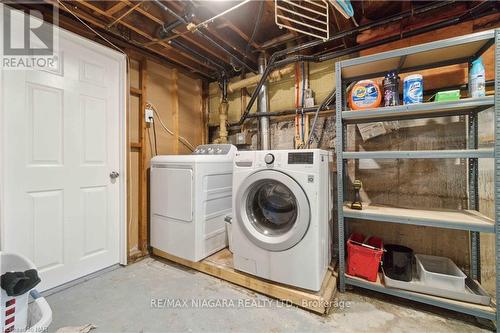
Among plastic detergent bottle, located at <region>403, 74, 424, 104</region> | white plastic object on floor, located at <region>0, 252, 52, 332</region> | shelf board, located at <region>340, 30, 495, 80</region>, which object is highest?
shelf board, located at <region>340, 30, 495, 80</region>

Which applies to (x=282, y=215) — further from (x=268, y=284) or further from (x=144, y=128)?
(x=144, y=128)

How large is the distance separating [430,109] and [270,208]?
136 centimetres

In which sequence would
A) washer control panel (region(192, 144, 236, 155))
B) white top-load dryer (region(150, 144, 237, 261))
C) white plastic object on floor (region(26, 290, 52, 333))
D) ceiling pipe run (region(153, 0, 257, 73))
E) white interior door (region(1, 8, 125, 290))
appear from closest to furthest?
1. white plastic object on floor (region(26, 290, 52, 333))
2. white interior door (region(1, 8, 125, 290))
3. ceiling pipe run (region(153, 0, 257, 73))
4. white top-load dryer (region(150, 144, 237, 261))
5. washer control panel (region(192, 144, 236, 155))

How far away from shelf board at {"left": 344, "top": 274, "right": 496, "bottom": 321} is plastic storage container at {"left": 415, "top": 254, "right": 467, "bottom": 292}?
0.09m

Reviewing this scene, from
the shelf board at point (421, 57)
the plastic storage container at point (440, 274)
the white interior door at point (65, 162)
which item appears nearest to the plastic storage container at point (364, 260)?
the plastic storage container at point (440, 274)

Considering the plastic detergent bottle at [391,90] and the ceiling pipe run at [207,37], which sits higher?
the ceiling pipe run at [207,37]

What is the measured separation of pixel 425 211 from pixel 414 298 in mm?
634

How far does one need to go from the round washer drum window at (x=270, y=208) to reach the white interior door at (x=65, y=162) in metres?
1.42

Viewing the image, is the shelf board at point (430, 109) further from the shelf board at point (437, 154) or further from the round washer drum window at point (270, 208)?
the round washer drum window at point (270, 208)

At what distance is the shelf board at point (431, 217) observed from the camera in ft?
4.58

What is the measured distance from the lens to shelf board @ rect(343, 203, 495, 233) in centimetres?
140

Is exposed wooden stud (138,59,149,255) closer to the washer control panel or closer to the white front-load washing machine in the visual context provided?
the washer control panel

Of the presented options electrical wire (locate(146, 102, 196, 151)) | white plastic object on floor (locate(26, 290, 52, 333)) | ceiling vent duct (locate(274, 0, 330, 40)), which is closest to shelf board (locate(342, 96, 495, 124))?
ceiling vent duct (locate(274, 0, 330, 40))

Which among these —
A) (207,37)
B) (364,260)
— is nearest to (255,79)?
(207,37)
